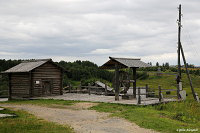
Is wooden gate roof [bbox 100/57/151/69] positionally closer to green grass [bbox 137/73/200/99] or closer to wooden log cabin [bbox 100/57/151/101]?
wooden log cabin [bbox 100/57/151/101]

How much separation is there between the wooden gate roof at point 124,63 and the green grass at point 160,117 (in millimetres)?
4142

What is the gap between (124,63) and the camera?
2202cm

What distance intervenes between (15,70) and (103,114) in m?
15.8

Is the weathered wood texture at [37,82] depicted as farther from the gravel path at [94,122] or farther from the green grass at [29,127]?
the green grass at [29,127]

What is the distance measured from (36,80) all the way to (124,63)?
10794 mm

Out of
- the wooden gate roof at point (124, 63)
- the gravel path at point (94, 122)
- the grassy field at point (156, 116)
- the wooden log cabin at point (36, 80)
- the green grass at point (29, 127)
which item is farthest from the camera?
the wooden log cabin at point (36, 80)

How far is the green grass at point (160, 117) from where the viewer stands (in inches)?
483

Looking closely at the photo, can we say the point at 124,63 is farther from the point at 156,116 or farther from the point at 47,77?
the point at 47,77

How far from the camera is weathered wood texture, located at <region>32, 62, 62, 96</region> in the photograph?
27469mm

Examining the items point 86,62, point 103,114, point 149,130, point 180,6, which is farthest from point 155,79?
point 149,130

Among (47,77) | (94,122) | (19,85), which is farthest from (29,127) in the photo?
(19,85)

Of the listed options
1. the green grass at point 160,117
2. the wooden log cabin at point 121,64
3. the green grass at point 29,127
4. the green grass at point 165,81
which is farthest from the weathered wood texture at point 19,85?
the green grass at point 165,81

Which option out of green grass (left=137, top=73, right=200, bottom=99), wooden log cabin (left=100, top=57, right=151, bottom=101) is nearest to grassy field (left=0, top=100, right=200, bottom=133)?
wooden log cabin (left=100, top=57, right=151, bottom=101)

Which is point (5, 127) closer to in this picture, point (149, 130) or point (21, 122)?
point (21, 122)
